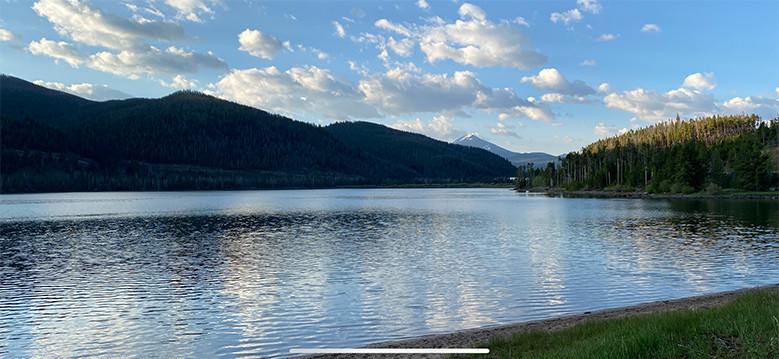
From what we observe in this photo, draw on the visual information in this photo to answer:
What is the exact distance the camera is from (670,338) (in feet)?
45.7

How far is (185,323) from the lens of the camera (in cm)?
2295

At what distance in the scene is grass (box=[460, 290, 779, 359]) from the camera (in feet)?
42.0

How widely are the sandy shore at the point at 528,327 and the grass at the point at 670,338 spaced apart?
1.73m

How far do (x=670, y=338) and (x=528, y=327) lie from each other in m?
7.12

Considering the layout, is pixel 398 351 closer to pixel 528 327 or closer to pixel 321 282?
pixel 528 327

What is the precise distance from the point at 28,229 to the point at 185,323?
65.1m

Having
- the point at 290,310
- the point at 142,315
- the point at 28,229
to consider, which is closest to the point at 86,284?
the point at 142,315

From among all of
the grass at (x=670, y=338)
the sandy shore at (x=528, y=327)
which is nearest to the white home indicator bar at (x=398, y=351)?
the sandy shore at (x=528, y=327)

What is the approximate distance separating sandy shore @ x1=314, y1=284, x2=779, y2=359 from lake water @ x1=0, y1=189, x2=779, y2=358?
5.20 ft

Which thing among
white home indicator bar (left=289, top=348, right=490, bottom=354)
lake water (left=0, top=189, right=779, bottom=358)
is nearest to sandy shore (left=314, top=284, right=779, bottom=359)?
white home indicator bar (left=289, top=348, right=490, bottom=354)

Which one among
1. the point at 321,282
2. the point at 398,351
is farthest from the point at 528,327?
the point at 321,282

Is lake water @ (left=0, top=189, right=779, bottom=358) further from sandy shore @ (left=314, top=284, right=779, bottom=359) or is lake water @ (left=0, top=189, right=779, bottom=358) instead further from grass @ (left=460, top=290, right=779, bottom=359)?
grass @ (left=460, top=290, right=779, bottom=359)

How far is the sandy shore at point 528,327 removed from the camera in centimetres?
1827

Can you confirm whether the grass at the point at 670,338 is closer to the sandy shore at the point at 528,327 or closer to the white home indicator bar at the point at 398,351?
the white home indicator bar at the point at 398,351
